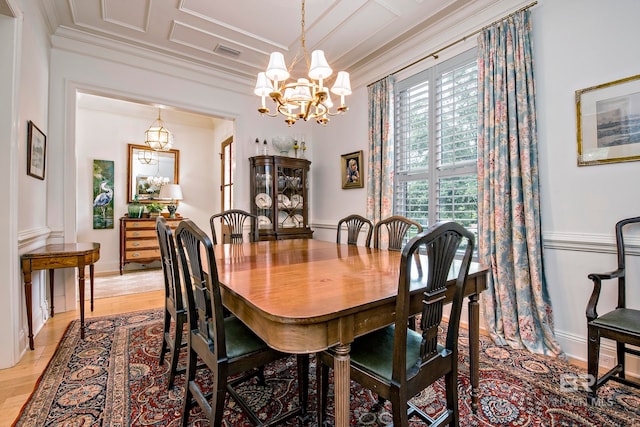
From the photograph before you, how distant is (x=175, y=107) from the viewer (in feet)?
12.1

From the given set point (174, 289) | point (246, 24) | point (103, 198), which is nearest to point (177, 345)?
point (174, 289)

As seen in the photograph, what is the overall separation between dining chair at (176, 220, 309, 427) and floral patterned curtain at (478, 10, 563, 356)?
176 cm

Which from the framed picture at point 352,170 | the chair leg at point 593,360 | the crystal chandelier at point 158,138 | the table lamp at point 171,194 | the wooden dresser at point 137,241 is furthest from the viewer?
the table lamp at point 171,194

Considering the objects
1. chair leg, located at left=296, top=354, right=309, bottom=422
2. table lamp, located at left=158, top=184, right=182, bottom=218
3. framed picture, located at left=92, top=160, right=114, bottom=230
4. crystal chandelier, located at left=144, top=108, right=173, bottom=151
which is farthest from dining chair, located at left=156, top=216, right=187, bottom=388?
framed picture, located at left=92, top=160, right=114, bottom=230

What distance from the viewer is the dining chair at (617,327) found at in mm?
1511

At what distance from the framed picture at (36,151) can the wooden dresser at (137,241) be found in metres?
2.28

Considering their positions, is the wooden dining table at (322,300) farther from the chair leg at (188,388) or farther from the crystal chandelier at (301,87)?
the crystal chandelier at (301,87)

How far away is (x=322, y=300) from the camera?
109 centimetres

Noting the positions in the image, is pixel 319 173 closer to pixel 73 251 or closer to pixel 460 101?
pixel 460 101

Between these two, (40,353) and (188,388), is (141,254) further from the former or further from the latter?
(188,388)

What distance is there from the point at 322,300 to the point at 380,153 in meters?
2.68

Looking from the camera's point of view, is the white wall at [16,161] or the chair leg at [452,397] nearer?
the chair leg at [452,397]

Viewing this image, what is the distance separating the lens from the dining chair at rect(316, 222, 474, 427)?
3.43ft

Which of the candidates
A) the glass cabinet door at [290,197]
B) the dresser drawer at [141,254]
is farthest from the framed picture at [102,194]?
the glass cabinet door at [290,197]
